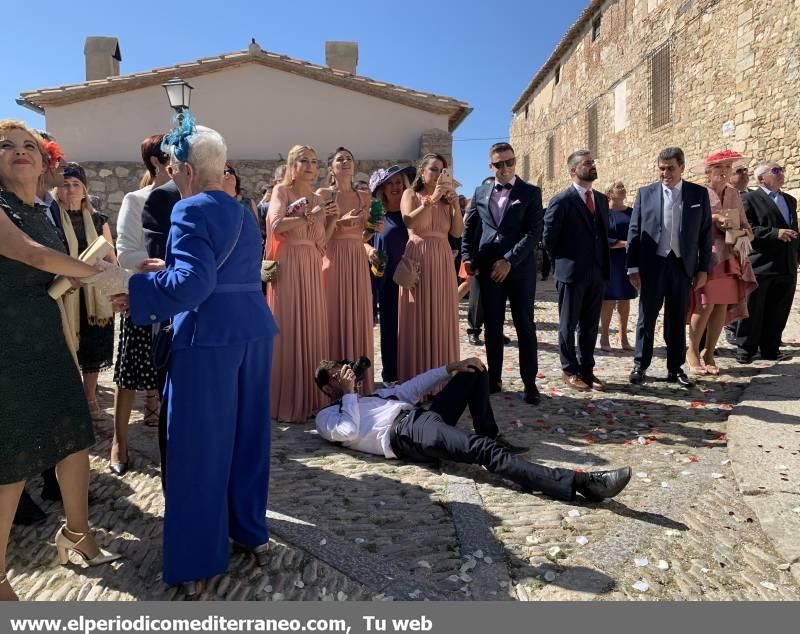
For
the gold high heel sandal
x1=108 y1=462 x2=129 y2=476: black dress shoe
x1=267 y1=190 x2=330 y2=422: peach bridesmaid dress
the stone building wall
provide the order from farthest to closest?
the stone building wall < x1=267 y1=190 x2=330 y2=422: peach bridesmaid dress < x1=108 y1=462 x2=129 y2=476: black dress shoe < the gold high heel sandal

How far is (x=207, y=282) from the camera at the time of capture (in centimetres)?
230

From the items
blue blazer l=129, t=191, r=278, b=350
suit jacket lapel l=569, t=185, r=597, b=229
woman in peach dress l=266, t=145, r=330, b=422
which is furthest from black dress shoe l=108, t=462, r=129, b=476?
suit jacket lapel l=569, t=185, r=597, b=229

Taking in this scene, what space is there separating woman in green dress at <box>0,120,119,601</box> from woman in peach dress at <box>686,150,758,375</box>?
583cm

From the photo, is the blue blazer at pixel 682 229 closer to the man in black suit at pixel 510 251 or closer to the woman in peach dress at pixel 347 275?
the man in black suit at pixel 510 251

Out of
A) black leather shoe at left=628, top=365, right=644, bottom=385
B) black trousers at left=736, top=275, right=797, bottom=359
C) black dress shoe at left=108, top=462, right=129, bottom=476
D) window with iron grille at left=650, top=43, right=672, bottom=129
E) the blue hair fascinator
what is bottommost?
black dress shoe at left=108, top=462, right=129, bottom=476

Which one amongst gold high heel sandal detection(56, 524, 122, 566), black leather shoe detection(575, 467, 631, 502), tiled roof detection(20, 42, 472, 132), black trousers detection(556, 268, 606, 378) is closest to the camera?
gold high heel sandal detection(56, 524, 122, 566)

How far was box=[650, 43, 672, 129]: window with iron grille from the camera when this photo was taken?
17.9m

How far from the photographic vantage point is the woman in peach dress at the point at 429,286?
5383 mm

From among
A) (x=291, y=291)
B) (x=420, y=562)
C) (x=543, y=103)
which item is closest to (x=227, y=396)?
(x=420, y=562)

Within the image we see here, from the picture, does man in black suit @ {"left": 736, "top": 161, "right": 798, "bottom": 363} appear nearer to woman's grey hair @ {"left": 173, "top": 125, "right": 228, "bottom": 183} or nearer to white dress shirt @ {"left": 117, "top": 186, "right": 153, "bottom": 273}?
white dress shirt @ {"left": 117, "top": 186, "right": 153, "bottom": 273}

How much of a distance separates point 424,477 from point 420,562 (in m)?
1.03

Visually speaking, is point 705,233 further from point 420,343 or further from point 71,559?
point 71,559

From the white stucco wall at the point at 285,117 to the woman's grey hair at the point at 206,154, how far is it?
13.5 m

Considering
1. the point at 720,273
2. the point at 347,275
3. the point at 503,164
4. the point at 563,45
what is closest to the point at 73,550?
the point at 347,275
